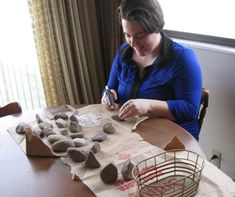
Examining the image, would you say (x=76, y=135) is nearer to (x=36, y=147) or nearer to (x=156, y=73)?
(x=36, y=147)

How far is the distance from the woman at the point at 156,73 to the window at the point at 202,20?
1.71 ft

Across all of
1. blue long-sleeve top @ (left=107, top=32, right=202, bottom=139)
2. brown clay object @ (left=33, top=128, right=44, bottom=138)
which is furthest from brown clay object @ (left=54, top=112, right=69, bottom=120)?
blue long-sleeve top @ (left=107, top=32, right=202, bottom=139)

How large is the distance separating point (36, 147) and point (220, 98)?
111 centimetres

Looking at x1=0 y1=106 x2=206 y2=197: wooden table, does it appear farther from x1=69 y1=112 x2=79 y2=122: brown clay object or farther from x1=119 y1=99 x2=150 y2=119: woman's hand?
x1=69 y1=112 x2=79 y2=122: brown clay object

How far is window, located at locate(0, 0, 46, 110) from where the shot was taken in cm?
208

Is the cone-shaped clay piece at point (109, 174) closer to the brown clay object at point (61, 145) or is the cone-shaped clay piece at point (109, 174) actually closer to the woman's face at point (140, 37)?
the brown clay object at point (61, 145)

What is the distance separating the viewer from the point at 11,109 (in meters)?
1.58

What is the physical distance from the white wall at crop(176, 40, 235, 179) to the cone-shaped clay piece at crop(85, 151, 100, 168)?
101cm

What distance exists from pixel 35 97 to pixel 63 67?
1.02 feet

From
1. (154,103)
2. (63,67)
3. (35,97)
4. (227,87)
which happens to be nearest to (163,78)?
(154,103)

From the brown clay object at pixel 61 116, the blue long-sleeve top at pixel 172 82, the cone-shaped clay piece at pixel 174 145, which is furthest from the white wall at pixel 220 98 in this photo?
the brown clay object at pixel 61 116

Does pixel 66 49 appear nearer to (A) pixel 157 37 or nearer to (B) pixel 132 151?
(A) pixel 157 37

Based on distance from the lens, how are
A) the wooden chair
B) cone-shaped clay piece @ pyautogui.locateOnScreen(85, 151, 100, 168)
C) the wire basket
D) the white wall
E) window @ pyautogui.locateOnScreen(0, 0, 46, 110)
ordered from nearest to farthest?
1. the wire basket
2. cone-shaped clay piece @ pyautogui.locateOnScreen(85, 151, 100, 168)
3. the wooden chair
4. the white wall
5. window @ pyautogui.locateOnScreen(0, 0, 46, 110)

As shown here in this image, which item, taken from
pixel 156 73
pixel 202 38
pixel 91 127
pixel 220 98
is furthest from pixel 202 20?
pixel 91 127
